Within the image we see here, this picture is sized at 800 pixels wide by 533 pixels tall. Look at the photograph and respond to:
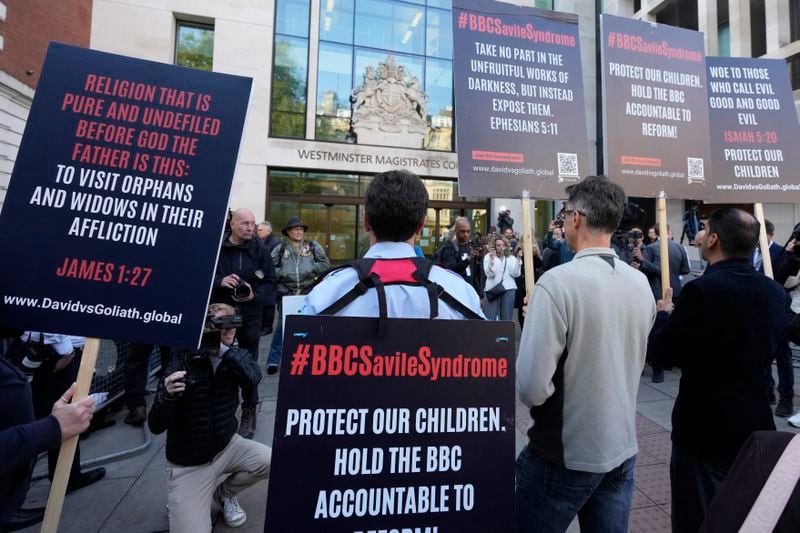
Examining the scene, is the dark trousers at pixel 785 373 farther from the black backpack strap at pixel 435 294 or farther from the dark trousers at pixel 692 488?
the black backpack strap at pixel 435 294

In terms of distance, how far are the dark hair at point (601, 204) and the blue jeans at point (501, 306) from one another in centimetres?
533

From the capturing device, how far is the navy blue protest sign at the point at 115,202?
68.7 inches

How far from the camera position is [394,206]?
4.82 feet

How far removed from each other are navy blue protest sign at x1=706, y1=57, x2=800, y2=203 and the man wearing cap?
4.63 m

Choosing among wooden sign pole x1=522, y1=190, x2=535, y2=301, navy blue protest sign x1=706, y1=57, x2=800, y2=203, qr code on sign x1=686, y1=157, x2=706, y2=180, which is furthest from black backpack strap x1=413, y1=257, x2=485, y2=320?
navy blue protest sign x1=706, y1=57, x2=800, y2=203

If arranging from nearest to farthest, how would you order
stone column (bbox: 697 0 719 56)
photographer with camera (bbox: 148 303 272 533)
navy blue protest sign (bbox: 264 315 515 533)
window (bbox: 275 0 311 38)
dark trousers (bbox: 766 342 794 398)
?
navy blue protest sign (bbox: 264 315 515 533)
photographer with camera (bbox: 148 303 272 533)
dark trousers (bbox: 766 342 794 398)
window (bbox: 275 0 311 38)
stone column (bbox: 697 0 719 56)

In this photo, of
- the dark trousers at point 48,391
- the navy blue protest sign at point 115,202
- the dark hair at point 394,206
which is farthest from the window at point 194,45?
the dark hair at point 394,206

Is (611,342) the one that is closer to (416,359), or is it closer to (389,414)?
(416,359)

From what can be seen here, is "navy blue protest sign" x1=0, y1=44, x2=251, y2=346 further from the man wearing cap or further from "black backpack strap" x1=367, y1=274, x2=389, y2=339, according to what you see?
the man wearing cap

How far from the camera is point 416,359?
1.36 m

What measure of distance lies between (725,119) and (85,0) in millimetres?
17428

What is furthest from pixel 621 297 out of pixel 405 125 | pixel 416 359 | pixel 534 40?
pixel 405 125

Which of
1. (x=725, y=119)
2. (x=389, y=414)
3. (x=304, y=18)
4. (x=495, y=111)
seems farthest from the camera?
(x=304, y=18)

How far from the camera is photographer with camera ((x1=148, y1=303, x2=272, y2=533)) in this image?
89.0 inches
